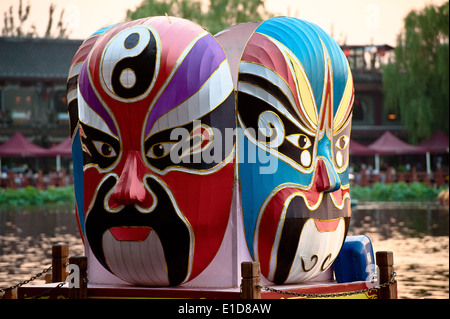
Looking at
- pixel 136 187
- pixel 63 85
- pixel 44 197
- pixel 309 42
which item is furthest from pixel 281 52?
pixel 63 85

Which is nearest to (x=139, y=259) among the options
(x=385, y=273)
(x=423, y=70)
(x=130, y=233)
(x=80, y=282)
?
(x=130, y=233)

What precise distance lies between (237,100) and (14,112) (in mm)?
39045

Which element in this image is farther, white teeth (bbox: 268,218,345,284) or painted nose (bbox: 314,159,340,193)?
painted nose (bbox: 314,159,340,193)

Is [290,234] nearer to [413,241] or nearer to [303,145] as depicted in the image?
[303,145]

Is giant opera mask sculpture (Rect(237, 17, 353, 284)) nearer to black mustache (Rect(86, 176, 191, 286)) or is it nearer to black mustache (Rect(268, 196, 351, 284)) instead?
black mustache (Rect(268, 196, 351, 284))

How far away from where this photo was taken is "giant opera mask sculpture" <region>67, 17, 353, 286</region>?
767 centimetres

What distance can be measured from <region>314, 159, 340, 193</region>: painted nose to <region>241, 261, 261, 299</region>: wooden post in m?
1.42

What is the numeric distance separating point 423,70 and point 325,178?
3265cm

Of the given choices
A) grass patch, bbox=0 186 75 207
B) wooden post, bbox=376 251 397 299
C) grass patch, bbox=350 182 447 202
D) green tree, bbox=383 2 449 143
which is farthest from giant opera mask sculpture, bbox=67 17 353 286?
green tree, bbox=383 2 449 143

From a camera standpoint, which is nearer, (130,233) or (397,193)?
(130,233)

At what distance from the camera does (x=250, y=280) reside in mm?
7082

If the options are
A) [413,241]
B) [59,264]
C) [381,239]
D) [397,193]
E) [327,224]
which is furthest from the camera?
[397,193]

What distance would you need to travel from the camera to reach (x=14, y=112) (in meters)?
45.5
